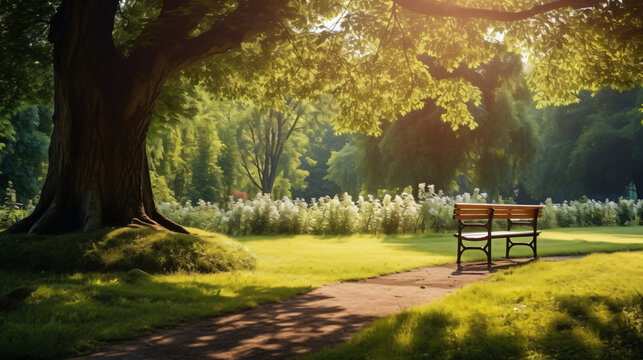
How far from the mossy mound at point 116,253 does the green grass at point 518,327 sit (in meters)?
4.53

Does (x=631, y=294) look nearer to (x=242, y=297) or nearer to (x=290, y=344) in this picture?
(x=290, y=344)

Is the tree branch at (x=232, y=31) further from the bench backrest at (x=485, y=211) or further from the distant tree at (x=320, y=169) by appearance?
the distant tree at (x=320, y=169)

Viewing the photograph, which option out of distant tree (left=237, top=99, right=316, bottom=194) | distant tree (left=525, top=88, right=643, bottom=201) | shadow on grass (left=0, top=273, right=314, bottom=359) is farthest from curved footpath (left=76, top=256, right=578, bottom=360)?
distant tree (left=525, top=88, right=643, bottom=201)

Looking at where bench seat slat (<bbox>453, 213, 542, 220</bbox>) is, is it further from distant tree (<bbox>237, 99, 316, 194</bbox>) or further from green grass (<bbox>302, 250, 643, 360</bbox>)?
distant tree (<bbox>237, 99, 316, 194</bbox>)

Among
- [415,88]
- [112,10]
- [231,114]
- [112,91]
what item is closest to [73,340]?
[112,91]

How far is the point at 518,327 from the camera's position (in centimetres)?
446

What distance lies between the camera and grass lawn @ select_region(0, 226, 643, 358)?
183 inches

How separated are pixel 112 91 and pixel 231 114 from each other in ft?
119

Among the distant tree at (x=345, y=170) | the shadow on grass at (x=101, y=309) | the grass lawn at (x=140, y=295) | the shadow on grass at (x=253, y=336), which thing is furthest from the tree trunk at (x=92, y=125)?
the distant tree at (x=345, y=170)

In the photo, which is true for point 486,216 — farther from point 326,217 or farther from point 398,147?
point 398,147

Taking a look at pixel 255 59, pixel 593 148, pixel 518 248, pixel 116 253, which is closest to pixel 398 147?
pixel 518 248

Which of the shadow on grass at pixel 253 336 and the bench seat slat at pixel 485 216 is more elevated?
the bench seat slat at pixel 485 216

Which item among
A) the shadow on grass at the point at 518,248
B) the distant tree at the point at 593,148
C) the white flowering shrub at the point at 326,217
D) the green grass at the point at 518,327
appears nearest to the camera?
the green grass at the point at 518,327

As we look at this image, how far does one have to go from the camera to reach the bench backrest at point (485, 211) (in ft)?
32.8
